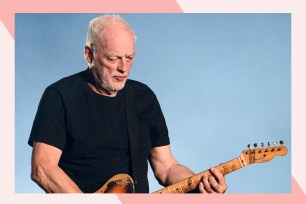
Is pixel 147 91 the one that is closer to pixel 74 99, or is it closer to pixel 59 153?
pixel 74 99

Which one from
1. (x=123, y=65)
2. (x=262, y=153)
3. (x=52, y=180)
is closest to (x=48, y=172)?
(x=52, y=180)

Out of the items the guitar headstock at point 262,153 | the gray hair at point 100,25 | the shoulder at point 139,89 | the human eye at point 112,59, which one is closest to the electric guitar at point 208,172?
the guitar headstock at point 262,153

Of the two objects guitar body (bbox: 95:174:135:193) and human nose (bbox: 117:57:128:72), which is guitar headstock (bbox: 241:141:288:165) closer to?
guitar body (bbox: 95:174:135:193)

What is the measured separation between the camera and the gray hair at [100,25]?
3232mm

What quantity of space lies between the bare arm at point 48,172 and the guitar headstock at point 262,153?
1.01 metres

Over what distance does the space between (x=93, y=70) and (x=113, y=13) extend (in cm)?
37

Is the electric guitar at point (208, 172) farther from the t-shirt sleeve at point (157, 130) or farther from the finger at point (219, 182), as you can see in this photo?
the t-shirt sleeve at point (157, 130)

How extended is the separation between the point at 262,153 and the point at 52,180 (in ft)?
3.93

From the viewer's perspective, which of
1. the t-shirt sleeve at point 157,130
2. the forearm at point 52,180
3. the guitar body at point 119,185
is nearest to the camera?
the forearm at point 52,180

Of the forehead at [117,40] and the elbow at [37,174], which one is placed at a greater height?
the forehead at [117,40]

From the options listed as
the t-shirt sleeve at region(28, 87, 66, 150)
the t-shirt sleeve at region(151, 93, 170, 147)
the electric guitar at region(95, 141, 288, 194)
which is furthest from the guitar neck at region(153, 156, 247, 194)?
the t-shirt sleeve at region(28, 87, 66, 150)

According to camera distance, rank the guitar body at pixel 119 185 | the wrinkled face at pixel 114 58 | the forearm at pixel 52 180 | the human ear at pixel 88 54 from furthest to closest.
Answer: the human ear at pixel 88 54, the wrinkled face at pixel 114 58, the guitar body at pixel 119 185, the forearm at pixel 52 180

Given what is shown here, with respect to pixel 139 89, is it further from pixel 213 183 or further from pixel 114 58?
pixel 213 183

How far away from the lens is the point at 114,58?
10.4 feet
